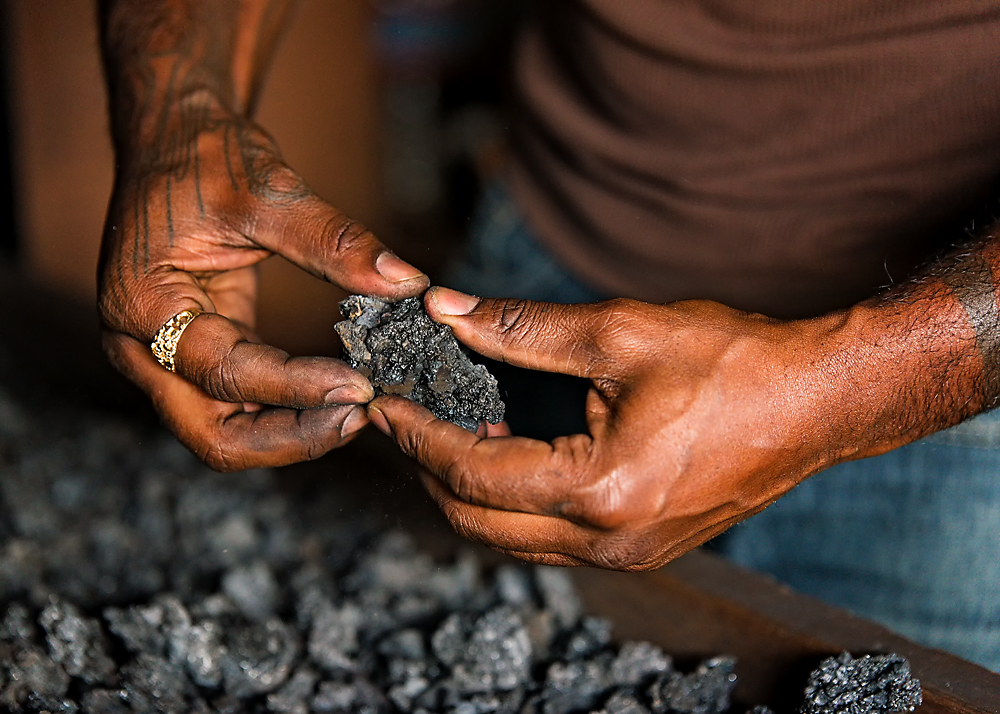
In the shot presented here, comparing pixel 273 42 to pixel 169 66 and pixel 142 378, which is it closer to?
pixel 169 66

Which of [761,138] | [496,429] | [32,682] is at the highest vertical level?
[761,138]

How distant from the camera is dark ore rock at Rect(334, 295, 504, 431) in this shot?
1003 mm

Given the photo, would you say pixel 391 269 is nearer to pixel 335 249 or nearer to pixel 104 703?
pixel 335 249

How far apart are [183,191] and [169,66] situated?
1.17ft

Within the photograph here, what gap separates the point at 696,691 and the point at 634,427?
1.76ft

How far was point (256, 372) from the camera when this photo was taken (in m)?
1.00

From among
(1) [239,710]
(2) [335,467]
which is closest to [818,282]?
(2) [335,467]

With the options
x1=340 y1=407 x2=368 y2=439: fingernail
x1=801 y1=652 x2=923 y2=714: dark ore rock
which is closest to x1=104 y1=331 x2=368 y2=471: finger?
x1=340 y1=407 x2=368 y2=439: fingernail

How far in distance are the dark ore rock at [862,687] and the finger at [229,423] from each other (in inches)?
28.8

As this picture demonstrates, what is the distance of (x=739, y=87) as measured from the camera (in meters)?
1.54

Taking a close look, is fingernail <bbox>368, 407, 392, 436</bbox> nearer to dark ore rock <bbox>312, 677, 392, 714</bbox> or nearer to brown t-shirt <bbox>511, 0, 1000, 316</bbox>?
dark ore rock <bbox>312, 677, 392, 714</bbox>

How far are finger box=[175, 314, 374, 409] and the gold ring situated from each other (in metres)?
0.01

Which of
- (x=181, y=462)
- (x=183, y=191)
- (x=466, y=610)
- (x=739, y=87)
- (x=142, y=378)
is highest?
(x=739, y=87)

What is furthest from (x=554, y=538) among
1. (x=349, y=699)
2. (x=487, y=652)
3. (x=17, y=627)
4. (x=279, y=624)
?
(x=17, y=627)
